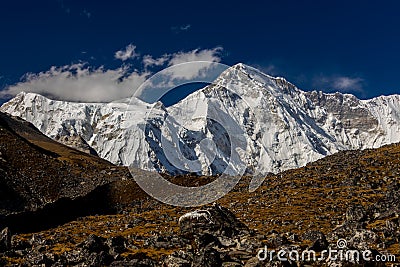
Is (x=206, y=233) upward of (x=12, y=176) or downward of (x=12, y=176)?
downward

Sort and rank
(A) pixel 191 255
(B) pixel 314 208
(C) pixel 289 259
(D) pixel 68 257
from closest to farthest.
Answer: (C) pixel 289 259 → (A) pixel 191 255 → (D) pixel 68 257 → (B) pixel 314 208

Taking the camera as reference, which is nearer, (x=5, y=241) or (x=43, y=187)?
(x=5, y=241)

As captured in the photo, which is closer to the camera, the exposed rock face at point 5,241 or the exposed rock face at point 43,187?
the exposed rock face at point 5,241

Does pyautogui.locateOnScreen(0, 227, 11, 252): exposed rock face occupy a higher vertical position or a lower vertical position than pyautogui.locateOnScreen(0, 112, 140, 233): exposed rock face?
lower

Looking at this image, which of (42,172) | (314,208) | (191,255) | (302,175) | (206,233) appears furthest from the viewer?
(42,172)

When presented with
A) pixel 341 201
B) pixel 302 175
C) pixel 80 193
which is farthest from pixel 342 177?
pixel 80 193

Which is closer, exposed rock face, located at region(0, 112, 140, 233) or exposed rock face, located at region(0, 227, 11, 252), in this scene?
exposed rock face, located at region(0, 227, 11, 252)

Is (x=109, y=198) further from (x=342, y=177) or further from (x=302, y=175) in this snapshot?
(x=342, y=177)

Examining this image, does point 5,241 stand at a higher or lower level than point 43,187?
lower

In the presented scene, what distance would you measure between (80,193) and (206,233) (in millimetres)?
86418

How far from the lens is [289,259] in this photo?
121 ft

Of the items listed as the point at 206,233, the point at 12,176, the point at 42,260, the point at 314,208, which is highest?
the point at 12,176

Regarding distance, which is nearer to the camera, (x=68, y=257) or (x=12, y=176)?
(x=68, y=257)

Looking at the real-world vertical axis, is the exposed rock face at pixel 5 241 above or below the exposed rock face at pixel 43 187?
below
